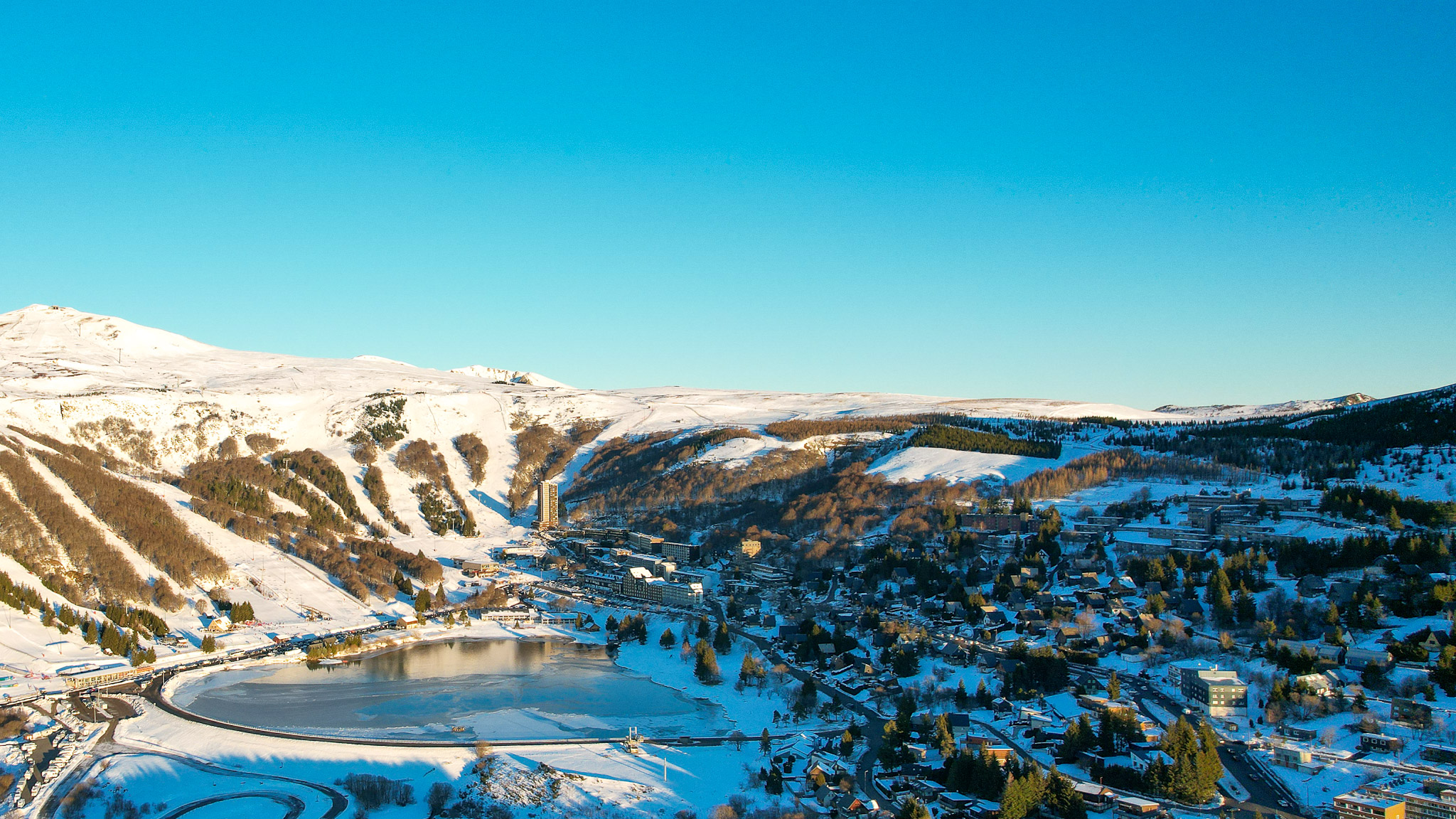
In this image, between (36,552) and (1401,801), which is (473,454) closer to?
(36,552)

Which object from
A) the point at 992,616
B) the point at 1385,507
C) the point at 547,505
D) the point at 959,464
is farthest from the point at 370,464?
the point at 1385,507

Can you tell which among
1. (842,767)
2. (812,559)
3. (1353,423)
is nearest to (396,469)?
(812,559)

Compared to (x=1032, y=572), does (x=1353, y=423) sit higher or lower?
higher

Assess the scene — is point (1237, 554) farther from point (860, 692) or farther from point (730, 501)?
point (730, 501)

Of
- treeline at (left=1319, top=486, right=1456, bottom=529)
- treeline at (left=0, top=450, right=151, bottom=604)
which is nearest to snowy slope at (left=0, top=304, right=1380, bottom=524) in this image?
treeline at (left=0, top=450, right=151, bottom=604)

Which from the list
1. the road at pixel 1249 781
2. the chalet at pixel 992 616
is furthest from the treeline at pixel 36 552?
the road at pixel 1249 781

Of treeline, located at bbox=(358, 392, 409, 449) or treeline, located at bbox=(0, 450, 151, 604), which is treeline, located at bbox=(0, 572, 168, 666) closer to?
treeline, located at bbox=(0, 450, 151, 604)
